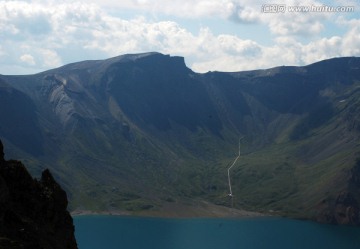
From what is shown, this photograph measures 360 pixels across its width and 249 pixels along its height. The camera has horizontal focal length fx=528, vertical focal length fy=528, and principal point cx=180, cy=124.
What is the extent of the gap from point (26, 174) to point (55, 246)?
25.6 ft

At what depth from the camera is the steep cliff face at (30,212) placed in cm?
4532

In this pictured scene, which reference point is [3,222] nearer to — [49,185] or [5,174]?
[5,174]

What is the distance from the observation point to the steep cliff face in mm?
45319

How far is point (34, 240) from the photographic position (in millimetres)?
46250

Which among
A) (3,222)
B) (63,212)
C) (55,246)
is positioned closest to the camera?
(3,222)

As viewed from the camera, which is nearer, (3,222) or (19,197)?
(3,222)

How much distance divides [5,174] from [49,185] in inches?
263

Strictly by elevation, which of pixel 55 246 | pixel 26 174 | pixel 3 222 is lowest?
pixel 55 246

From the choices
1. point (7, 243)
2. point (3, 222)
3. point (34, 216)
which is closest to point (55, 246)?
point (34, 216)

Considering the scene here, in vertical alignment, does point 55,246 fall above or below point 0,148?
below

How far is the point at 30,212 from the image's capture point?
51625 millimetres

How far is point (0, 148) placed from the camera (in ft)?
171

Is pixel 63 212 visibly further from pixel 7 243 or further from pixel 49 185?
pixel 7 243

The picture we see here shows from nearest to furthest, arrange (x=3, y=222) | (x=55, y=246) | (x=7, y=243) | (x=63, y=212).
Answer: (x=7, y=243) → (x=3, y=222) → (x=55, y=246) → (x=63, y=212)
